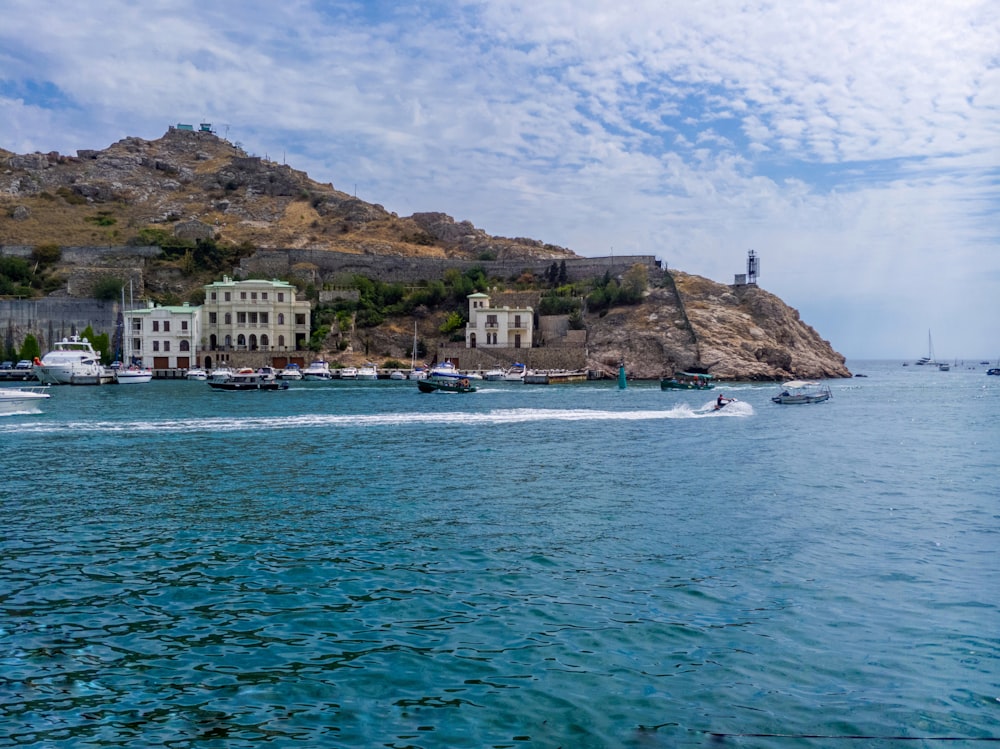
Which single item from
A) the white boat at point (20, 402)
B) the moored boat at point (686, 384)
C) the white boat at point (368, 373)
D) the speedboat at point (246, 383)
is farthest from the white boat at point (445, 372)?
the white boat at point (20, 402)

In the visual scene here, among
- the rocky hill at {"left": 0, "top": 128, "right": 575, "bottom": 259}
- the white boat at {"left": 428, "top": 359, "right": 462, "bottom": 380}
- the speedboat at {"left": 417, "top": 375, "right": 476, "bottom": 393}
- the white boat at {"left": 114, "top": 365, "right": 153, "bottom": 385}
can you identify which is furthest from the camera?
the rocky hill at {"left": 0, "top": 128, "right": 575, "bottom": 259}

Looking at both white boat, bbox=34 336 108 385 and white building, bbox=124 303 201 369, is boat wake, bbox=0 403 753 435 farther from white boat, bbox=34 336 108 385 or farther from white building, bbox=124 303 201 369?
white building, bbox=124 303 201 369

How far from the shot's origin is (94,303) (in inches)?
3014

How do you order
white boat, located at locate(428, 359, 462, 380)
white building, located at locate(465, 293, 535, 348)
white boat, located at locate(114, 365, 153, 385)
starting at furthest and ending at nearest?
1. white building, located at locate(465, 293, 535, 348)
2. white boat, located at locate(114, 365, 153, 385)
3. white boat, located at locate(428, 359, 462, 380)

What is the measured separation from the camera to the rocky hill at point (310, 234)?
76.1 metres

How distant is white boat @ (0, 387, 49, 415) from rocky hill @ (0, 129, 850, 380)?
35.4 m

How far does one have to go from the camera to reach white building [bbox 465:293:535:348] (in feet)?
255

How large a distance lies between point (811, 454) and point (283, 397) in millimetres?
32166

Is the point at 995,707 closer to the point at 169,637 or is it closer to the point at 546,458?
the point at 169,637

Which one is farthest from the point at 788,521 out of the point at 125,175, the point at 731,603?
the point at 125,175

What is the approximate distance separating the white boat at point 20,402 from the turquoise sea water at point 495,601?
17.7 meters

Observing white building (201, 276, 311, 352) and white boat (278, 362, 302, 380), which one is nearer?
white boat (278, 362, 302, 380)

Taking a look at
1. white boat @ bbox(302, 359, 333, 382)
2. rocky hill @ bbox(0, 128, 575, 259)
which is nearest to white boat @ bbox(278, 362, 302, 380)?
white boat @ bbox(302, 359, 333, 382)

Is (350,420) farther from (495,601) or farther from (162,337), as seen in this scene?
(162,337)
